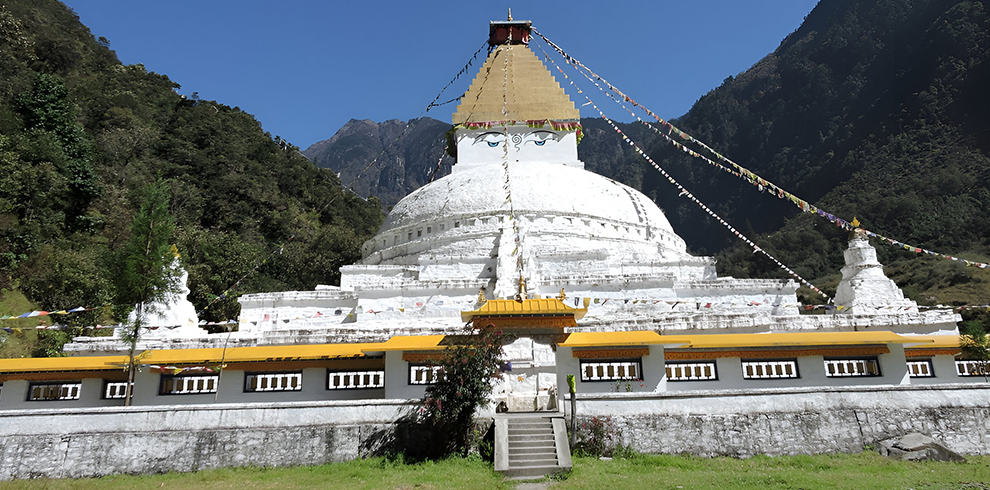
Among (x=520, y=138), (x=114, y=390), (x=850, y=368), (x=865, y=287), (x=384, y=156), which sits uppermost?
(x=384, y=156)

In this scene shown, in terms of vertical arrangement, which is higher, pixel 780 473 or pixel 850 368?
pixel 850 368

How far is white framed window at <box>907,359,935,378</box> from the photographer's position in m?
9.77

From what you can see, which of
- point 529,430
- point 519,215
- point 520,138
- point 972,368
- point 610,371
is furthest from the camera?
point 520,138

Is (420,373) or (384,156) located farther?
(384,156)

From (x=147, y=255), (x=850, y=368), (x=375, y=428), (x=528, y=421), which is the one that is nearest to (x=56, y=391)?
(x=147, y=255)

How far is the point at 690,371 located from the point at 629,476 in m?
2.81

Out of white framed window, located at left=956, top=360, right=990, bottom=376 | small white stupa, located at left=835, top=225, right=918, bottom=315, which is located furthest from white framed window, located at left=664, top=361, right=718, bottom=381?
small white stupa, located at left=835, top=225, right=918, bottom=315

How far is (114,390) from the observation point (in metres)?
9.48

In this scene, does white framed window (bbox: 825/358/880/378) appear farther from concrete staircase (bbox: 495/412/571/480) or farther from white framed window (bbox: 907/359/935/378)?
concrete staircase (bbox: 495/412/571/480)

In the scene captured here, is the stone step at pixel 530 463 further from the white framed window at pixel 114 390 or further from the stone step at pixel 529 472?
the white framed window at pixel 114 390

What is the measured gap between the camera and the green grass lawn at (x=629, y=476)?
6426mm

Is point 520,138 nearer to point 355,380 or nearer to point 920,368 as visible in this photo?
point 355,380

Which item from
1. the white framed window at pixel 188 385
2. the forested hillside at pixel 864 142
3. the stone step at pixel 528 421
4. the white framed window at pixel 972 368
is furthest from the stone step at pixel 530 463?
the forested hillside at pixel 864 142

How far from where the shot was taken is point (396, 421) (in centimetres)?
769
